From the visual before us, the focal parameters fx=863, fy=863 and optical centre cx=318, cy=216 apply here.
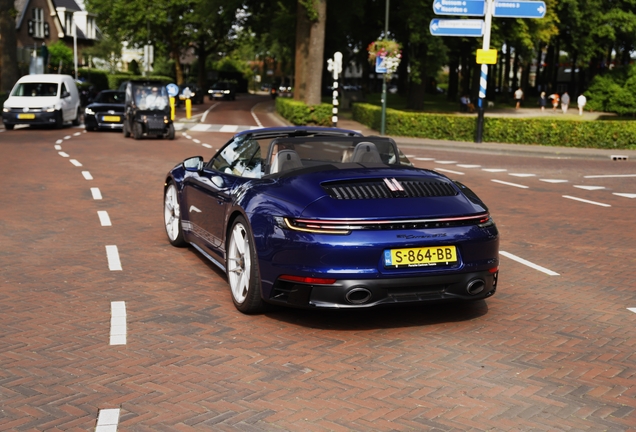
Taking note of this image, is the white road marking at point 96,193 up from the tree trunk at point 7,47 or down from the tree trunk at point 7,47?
down

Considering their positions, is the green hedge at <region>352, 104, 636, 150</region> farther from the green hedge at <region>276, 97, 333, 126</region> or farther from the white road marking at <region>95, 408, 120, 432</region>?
the white road marking at <region>95, 408, 120, 432</region>

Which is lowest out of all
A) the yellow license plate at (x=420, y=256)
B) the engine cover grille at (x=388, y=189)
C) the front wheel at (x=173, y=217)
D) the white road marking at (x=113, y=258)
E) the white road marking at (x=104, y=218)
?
the white road marking at (x=104, y=218)

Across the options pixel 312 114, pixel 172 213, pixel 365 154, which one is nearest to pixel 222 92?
pixel 312 114

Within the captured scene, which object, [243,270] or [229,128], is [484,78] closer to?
[229,128]

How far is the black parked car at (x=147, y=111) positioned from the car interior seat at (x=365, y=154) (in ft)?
68.0

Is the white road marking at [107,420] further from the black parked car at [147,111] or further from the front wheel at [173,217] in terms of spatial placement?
the black parked car at [147,111]

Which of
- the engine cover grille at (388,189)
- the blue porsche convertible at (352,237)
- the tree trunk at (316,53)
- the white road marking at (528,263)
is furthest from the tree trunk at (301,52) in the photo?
the engine cover grille at (388,189)

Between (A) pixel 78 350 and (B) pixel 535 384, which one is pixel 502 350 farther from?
(A) pixel 78 350

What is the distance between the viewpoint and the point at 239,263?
6418 mm

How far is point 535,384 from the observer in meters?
4.80

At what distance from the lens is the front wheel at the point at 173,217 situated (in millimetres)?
8688

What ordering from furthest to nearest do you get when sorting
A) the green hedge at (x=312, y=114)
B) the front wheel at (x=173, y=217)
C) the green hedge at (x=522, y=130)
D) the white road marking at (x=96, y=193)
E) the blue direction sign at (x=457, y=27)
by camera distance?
1. the green hedge at (x=312, y=114)
2. the blue direction sign at (x=457, y=27)
3. the green hedge at (x=522, y=130)
4. the white road marking at (x=96, y=193)
5. the front wheel at (x=173, y=217)

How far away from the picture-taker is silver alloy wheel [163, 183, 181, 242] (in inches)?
344

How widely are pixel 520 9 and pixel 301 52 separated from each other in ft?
49.8
